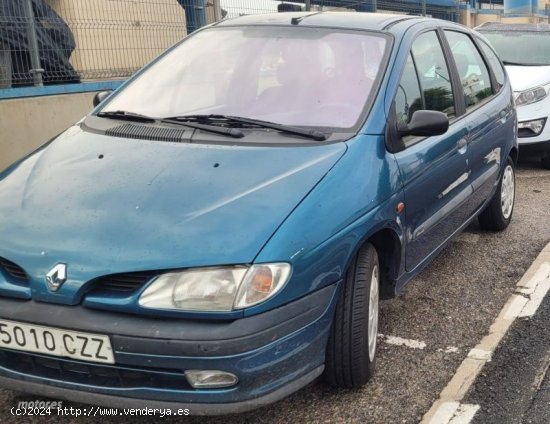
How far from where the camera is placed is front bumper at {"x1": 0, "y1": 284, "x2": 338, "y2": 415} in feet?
7.37

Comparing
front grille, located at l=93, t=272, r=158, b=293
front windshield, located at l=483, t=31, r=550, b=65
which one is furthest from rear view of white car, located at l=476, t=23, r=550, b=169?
front grille, located at l=93, t=272, r=158, b=293

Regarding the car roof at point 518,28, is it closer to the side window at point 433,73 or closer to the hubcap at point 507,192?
the hubcap at point 507,192

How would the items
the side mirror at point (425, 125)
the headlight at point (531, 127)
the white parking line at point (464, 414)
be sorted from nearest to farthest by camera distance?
the white parking line at point (464, 414) < the side mirror at point (425, 125) < the headlight at point (531, 127)

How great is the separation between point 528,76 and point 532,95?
368 mm

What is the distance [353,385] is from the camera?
2.87 m

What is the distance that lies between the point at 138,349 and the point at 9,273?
61 cm

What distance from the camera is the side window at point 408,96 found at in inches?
132

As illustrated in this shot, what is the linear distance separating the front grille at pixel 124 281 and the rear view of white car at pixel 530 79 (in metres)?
5.98

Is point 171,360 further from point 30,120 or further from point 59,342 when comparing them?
point 30,120

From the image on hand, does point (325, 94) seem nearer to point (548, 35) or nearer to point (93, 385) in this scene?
point (93, 385)

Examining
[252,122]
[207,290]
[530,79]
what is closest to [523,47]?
[530,79]

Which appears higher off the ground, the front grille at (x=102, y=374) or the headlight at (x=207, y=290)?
the headlight at (x=207, y=290)

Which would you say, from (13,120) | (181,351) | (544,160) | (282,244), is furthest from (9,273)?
(544,160)

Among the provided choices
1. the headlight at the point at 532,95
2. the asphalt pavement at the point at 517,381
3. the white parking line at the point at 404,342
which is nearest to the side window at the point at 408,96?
the white parking line at the point at 404,342
